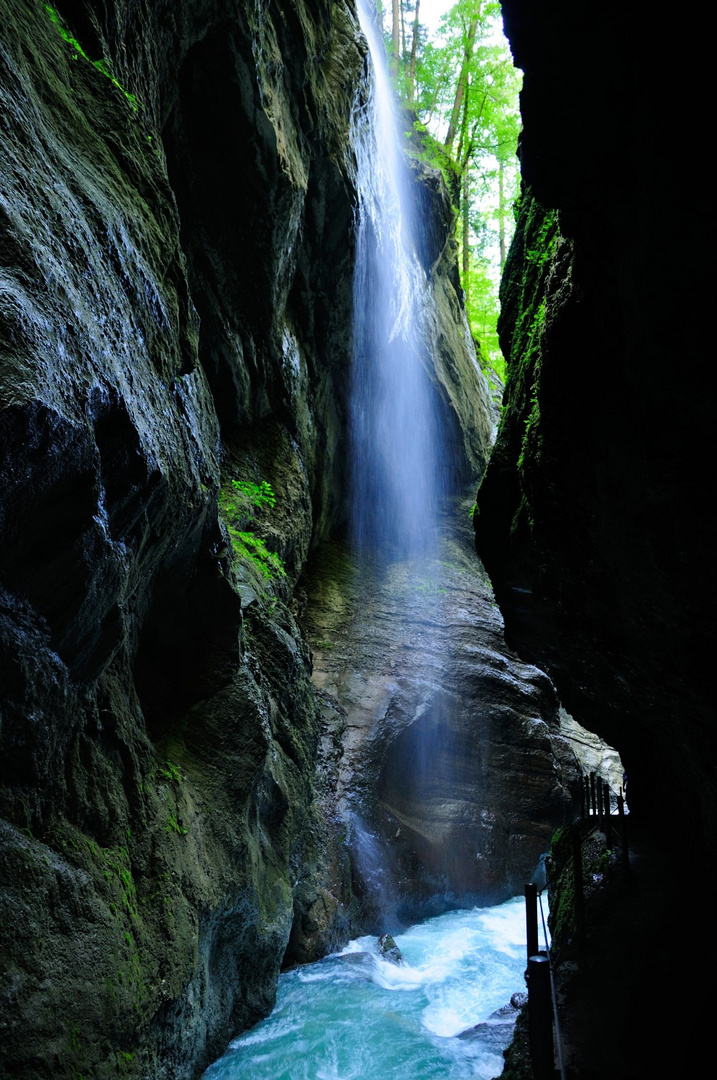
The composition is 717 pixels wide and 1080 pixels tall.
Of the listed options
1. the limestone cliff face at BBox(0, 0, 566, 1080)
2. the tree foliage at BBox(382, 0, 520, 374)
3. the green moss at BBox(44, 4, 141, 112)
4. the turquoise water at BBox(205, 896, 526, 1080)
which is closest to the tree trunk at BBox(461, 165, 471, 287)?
the tree foliage at BBox(382, 0, 520, 374)

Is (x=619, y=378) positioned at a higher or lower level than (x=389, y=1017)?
higher

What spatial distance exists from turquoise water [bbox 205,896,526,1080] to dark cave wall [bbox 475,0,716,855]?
348 cm

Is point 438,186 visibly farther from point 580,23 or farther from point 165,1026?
point 165,1026

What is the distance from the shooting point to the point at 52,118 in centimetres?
455

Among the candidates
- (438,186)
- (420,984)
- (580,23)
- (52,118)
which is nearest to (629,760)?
(420,984)

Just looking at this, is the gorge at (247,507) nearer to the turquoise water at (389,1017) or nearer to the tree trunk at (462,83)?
the turquoise water at (389,1017)

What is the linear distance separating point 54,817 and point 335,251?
464 inches

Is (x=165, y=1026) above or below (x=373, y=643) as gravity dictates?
below

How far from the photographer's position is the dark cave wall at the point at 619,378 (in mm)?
3721

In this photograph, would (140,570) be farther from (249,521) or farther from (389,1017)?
(389,1017)

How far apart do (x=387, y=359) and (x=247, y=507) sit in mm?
7917

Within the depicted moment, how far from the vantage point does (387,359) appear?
17.2 meters

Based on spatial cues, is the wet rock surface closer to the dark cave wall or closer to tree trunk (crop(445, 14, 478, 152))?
the dark cave wall

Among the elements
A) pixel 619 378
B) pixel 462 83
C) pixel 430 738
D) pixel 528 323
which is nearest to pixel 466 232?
pixel 462 83
